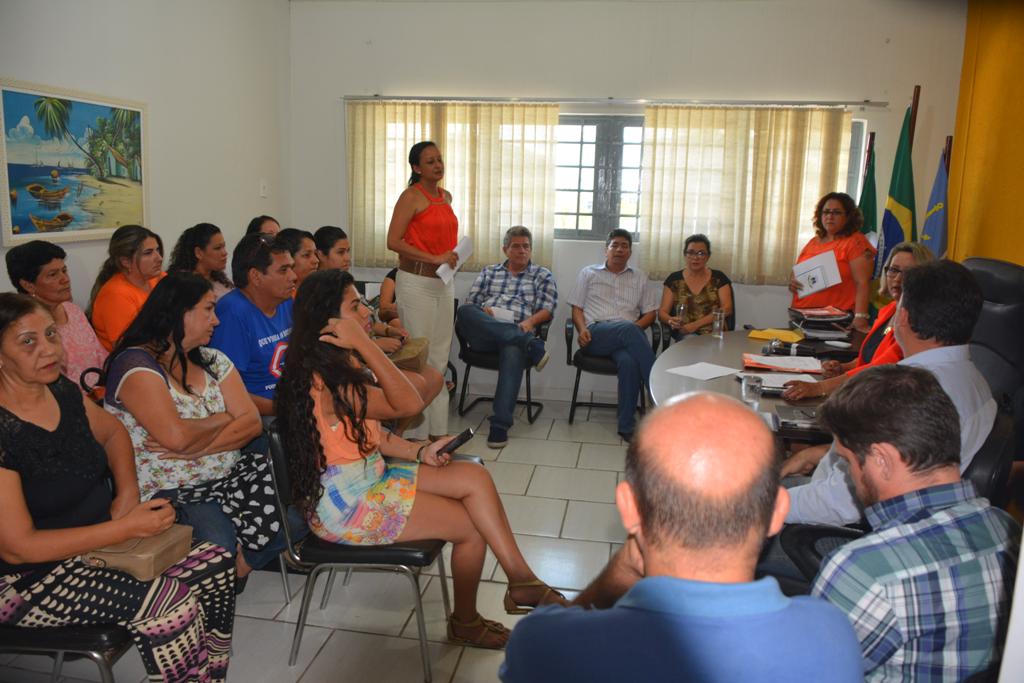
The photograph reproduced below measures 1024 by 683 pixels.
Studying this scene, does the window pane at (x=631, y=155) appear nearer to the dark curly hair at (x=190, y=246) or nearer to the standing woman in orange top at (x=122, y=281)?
the dark curly hair at (x=190, y=246)

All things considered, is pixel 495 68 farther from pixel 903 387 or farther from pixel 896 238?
pixel 903 387

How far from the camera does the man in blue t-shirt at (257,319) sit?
10.1 feet

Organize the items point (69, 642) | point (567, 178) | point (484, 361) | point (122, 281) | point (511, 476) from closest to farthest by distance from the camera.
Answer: point (69, 642) < point (122, 281) < point (511, 476) < point (484, 361) < point (567, 178)

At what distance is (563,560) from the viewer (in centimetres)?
322

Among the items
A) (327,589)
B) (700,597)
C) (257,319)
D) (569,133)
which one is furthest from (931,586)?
(569,133)

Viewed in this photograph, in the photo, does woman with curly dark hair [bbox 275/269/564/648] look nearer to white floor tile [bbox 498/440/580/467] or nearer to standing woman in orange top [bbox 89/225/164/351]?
standing woman in orange top [bbox 89/225/164/351]

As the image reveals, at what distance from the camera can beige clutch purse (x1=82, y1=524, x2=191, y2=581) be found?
1.91 metres

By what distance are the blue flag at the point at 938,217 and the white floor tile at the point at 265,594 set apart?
4.17m

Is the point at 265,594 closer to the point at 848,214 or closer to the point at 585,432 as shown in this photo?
the point at 585,432

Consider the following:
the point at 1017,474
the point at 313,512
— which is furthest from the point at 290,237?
the point at 1017,474

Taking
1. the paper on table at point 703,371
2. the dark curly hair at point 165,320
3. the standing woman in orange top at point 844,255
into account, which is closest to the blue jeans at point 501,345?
the paper on table at point 703,371

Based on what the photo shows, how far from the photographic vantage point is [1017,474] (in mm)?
2797

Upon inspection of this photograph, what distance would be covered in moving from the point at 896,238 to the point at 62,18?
4934 millimetres

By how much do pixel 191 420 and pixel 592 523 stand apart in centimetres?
192
